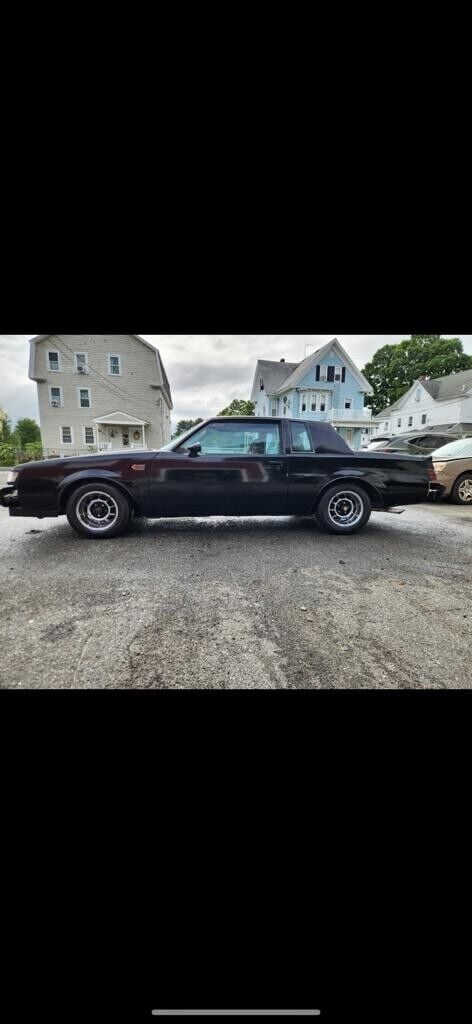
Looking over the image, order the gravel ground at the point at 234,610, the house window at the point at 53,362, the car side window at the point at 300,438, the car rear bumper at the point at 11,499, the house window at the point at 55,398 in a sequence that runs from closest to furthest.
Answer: the gravel ground at the point at 234,610, the car rear bumper at the point at 11,499, the car side window at the point at 300,438, the house window at the point at 53,362, the house window at the point at 55,398

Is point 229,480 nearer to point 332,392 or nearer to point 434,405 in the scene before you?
point 332,392

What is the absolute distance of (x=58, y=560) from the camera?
318cm

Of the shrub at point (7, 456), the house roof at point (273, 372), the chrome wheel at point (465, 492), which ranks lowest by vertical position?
the chrome wheel at point (465, 492)

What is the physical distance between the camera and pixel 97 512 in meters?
3.80

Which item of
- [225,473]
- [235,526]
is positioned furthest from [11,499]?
[235,526]

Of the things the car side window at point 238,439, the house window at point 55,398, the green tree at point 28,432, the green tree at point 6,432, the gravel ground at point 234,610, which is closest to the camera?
the gravel ground at point 234,610

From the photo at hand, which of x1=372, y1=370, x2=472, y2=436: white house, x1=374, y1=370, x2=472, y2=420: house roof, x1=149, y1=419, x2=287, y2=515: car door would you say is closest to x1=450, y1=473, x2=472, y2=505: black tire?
x1=149, y1=419, x2=287, y2=515: car door

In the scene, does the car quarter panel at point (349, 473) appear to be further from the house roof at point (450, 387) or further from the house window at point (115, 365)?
the house roof at point (450, 387)

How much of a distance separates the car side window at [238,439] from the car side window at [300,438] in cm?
18

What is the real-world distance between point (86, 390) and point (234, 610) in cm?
1705

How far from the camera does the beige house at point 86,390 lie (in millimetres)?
16172

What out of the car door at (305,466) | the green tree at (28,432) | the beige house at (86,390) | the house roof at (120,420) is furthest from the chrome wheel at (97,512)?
the green tree at (28,432)
